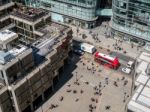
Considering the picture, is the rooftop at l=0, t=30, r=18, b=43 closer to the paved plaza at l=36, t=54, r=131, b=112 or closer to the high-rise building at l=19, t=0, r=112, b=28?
the paved plaza at l=36, t=54, r=131, b=112

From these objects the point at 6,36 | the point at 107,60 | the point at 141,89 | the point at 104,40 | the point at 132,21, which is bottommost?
the point at 107,60

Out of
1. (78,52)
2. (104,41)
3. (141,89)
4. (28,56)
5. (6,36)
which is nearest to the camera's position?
(141,89)

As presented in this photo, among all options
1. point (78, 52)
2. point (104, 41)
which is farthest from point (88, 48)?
point (104, 41)

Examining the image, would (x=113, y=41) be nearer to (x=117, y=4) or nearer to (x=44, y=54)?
(x=117, y=4)

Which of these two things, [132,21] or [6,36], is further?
[132,21]

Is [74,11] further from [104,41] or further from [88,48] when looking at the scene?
[88,48]

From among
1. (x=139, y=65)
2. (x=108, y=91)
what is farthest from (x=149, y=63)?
(x=108, y=91)

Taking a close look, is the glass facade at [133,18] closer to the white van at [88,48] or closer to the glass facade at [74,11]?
the glass facade at [74,11]
